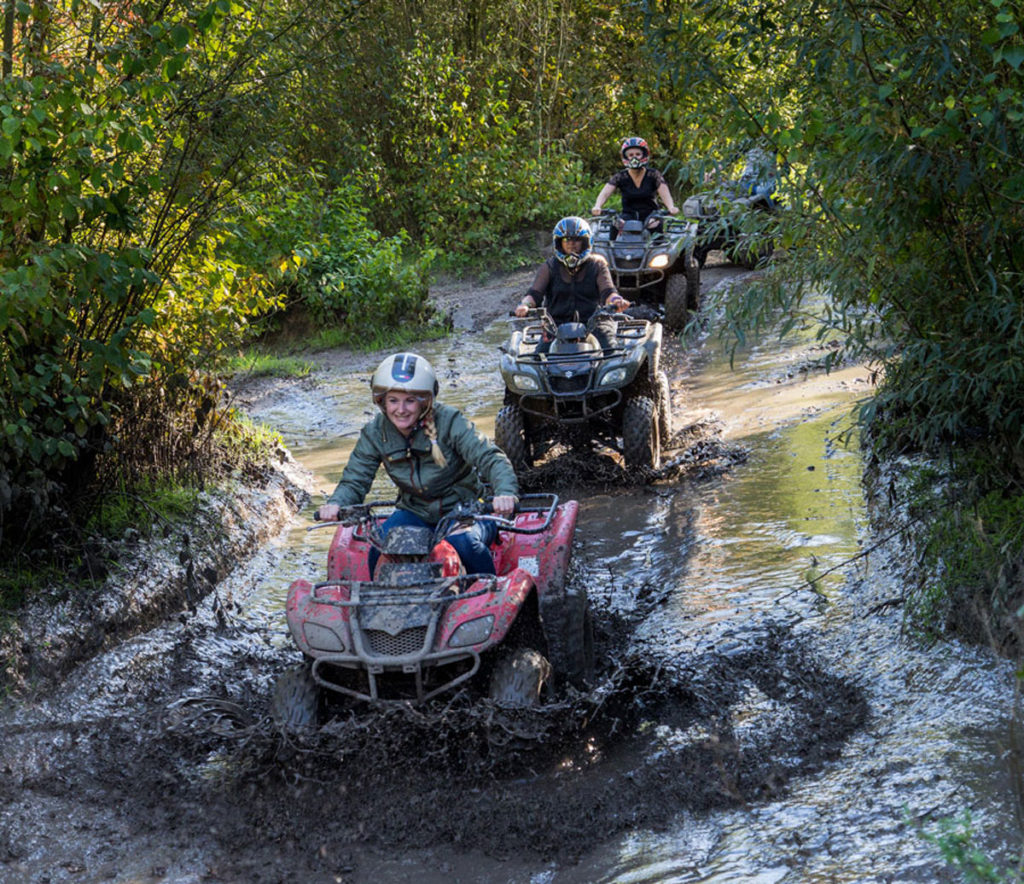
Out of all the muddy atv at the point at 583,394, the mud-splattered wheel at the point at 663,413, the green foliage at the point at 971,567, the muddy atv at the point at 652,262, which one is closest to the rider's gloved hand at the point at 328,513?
the green foliage at the point at 971,567

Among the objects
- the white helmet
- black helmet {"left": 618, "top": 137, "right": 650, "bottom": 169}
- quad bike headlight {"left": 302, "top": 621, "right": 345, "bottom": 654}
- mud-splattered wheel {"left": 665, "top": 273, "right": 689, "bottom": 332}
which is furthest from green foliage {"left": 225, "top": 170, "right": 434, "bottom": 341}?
quad bike headlight {"left": 302, "top": 621, "right": 345, "bottom": 654}

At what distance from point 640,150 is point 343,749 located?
9.92 m

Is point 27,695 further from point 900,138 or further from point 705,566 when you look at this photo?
point 900,138

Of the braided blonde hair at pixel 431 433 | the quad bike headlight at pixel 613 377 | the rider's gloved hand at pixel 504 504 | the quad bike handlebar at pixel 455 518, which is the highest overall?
the braided blonde hair at pixel 431 433

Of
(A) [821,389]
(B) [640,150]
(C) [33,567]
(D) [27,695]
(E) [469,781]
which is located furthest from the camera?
(B) [640,150]

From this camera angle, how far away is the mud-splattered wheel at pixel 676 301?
42.5 feet

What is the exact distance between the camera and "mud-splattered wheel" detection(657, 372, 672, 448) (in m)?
8.98

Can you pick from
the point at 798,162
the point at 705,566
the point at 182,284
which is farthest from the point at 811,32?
the point at 182,284

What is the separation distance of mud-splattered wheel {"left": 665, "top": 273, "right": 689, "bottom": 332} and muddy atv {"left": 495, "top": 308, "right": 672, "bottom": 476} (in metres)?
3.78

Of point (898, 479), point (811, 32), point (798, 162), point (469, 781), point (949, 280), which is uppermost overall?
point (811, 32)

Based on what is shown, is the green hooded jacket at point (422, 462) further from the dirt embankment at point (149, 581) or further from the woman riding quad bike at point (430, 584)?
the dirt embankment at point (149, 581)

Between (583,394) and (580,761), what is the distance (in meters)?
4.03

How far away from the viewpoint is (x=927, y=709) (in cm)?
470

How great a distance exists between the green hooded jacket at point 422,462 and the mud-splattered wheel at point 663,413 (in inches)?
141
